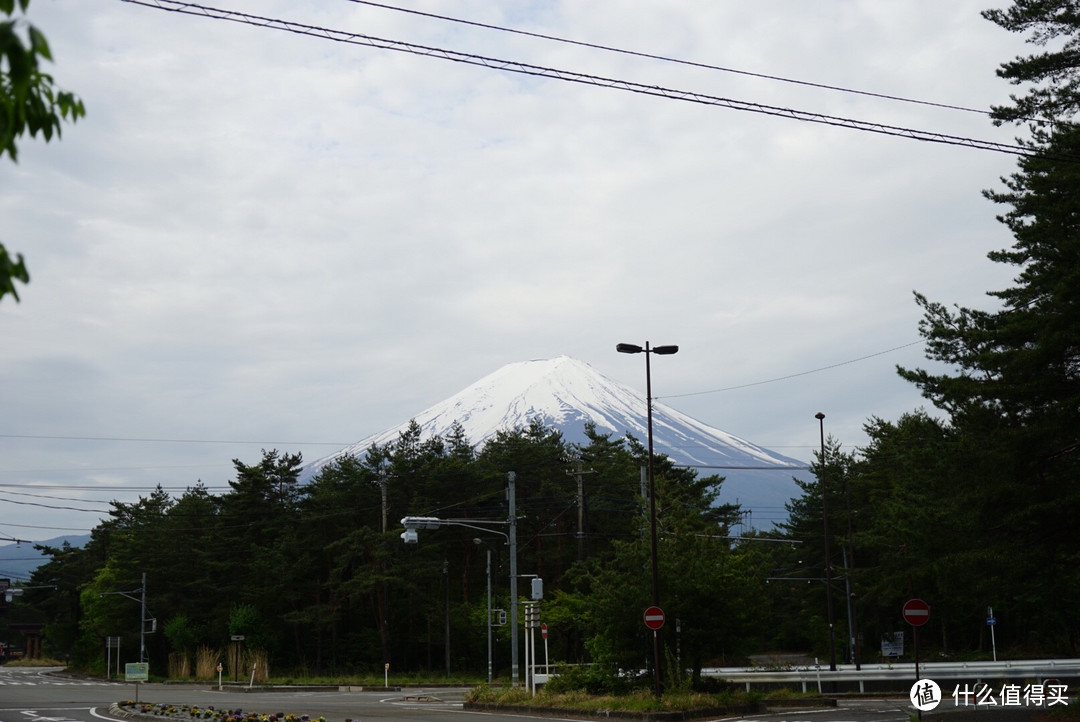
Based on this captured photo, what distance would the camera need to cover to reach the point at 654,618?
24.7m

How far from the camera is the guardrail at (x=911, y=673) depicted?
3145 cm

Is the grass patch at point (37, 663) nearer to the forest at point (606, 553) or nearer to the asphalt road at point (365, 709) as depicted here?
→ the forest at point (606, 553)

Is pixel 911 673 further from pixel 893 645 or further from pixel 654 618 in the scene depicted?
pixel 893 645

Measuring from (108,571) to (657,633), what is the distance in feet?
203

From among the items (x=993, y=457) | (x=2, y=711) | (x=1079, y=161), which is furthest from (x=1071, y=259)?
(x=2, y=711)

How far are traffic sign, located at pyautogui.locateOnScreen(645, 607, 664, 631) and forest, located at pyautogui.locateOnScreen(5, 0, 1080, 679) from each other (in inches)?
95.9

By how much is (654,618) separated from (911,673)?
11.9 m

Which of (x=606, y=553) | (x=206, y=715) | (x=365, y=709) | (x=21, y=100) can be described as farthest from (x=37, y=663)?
(x=21, y=100)

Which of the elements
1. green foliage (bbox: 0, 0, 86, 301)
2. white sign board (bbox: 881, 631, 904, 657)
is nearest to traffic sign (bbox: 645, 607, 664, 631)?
green foliage (bbox: 0, 0, 86, 301)

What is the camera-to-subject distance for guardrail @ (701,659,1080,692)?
31.5 meters

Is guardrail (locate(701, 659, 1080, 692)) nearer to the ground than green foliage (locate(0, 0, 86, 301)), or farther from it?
nearer to the ground

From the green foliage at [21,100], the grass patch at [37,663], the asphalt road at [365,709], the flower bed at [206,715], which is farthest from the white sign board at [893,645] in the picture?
the grass patch at [37,663]

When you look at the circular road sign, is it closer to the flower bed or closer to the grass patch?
the flower bed

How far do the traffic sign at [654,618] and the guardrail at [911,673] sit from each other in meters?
6.85
